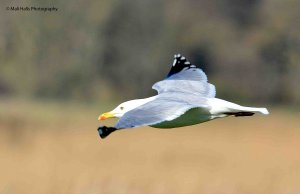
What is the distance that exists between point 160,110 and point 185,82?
130cm

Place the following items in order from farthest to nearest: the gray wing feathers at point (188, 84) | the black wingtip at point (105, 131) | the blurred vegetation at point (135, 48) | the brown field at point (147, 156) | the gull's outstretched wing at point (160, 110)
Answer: the blurred vegetation at point (135, 48) < the brown field at point (147, 156) < the gray wing feathers at point (188, 84) < the gull's outstretched wing at point (160, 110) < the black wingtip at point (105, 131)

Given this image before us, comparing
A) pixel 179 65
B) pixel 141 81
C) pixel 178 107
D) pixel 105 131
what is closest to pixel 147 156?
pixel 179 65

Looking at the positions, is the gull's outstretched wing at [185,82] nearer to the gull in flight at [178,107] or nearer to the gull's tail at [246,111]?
the gull in flight at [178,107]

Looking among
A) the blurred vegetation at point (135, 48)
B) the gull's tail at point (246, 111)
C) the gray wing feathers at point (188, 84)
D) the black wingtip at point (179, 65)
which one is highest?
the black wingtip at point (179, 65)

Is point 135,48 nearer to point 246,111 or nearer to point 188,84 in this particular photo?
point 188,84

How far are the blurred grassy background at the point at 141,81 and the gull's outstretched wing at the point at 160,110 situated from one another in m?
3.05

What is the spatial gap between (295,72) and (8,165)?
1233 centimetres

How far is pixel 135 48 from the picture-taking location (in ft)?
80.7

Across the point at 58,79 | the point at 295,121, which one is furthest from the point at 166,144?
the point at 58,79

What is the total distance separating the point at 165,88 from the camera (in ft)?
17.5

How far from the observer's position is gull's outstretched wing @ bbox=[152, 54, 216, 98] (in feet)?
17.4

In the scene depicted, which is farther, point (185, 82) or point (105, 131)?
point (185, 82)

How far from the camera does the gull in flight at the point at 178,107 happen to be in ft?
13.4

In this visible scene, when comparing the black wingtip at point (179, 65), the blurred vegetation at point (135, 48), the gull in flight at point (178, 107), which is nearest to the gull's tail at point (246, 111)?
the gull in flight at point (178, 107)
